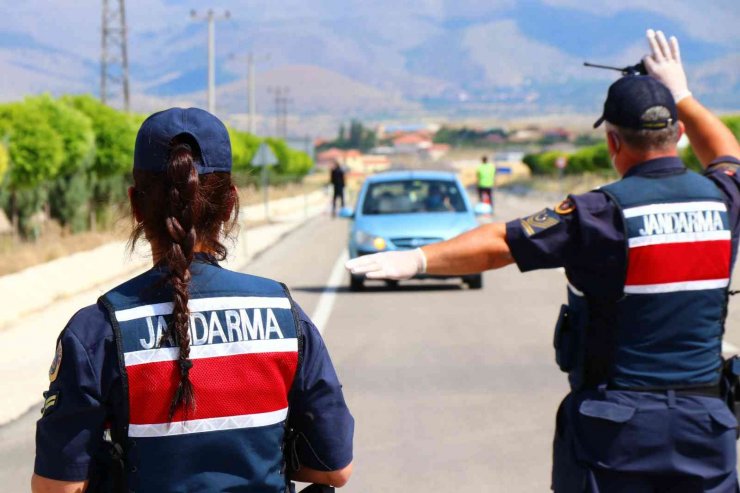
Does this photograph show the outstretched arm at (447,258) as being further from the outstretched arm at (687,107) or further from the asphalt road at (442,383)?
the asphalt road at (442,383)

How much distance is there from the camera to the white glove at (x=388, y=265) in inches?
139

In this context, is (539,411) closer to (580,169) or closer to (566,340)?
(566,340)

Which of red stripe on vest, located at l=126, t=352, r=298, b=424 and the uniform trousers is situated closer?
red stripe on vest, located at l=126, t=352, r=298, b=424

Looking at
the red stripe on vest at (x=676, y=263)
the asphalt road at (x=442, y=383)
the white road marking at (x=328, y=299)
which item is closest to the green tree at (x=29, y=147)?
the white road marking at (x=328, y=299)

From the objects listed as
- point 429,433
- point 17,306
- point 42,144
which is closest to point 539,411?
point 429,433

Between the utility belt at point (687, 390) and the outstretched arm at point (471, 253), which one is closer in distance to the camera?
the outstretched arm at point (471, 253)

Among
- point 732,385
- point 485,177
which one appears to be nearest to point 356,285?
point 732,385

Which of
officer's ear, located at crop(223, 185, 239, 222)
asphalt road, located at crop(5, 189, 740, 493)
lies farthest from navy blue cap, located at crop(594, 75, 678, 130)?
asphalt road, located at crop(5, 189, 740, 493)

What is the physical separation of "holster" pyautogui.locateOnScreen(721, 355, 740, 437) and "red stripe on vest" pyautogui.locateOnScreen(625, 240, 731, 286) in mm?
280

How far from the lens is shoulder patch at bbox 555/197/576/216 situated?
397 centimetres

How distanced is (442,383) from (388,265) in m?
7.54

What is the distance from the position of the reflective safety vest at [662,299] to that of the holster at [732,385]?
0.08 metres

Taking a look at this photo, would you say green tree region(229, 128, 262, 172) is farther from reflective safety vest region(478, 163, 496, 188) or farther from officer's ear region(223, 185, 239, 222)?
officer's ear region(223, 185, 239, 222)

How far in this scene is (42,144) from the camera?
26125mm
